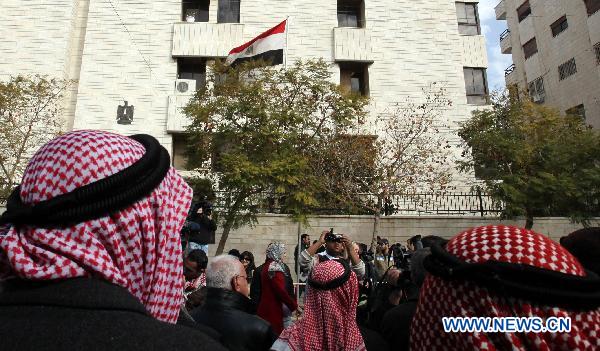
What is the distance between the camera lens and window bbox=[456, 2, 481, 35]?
25531 millimetres

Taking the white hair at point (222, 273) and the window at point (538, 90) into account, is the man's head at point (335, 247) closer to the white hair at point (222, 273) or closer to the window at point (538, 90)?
the white hair at point (222, 273)

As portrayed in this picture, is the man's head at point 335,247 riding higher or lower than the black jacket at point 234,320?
higher

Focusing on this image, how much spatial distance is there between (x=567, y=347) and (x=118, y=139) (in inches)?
57.0

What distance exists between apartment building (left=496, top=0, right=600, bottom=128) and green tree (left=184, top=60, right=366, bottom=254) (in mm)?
13822

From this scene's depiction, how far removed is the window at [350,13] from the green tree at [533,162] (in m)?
9.39

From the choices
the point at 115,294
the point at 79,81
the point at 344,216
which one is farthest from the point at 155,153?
the point at 79,81

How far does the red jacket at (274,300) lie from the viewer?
5.27m

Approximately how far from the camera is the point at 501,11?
3638cm

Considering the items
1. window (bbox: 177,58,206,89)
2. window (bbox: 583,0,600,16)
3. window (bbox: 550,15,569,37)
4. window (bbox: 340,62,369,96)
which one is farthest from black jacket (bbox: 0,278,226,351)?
window (bbox: 550,15,569,37)

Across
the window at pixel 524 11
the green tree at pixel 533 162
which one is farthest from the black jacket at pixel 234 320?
the window at pixel 524 11

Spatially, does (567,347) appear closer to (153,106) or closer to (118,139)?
(118,139)

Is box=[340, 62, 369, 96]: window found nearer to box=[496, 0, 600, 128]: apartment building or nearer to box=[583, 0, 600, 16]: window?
box=[496, 0, 600, 128]: apartment building

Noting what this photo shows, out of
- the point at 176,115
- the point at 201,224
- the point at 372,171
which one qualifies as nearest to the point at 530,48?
the point at 372,171

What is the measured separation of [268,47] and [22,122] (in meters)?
11.6
